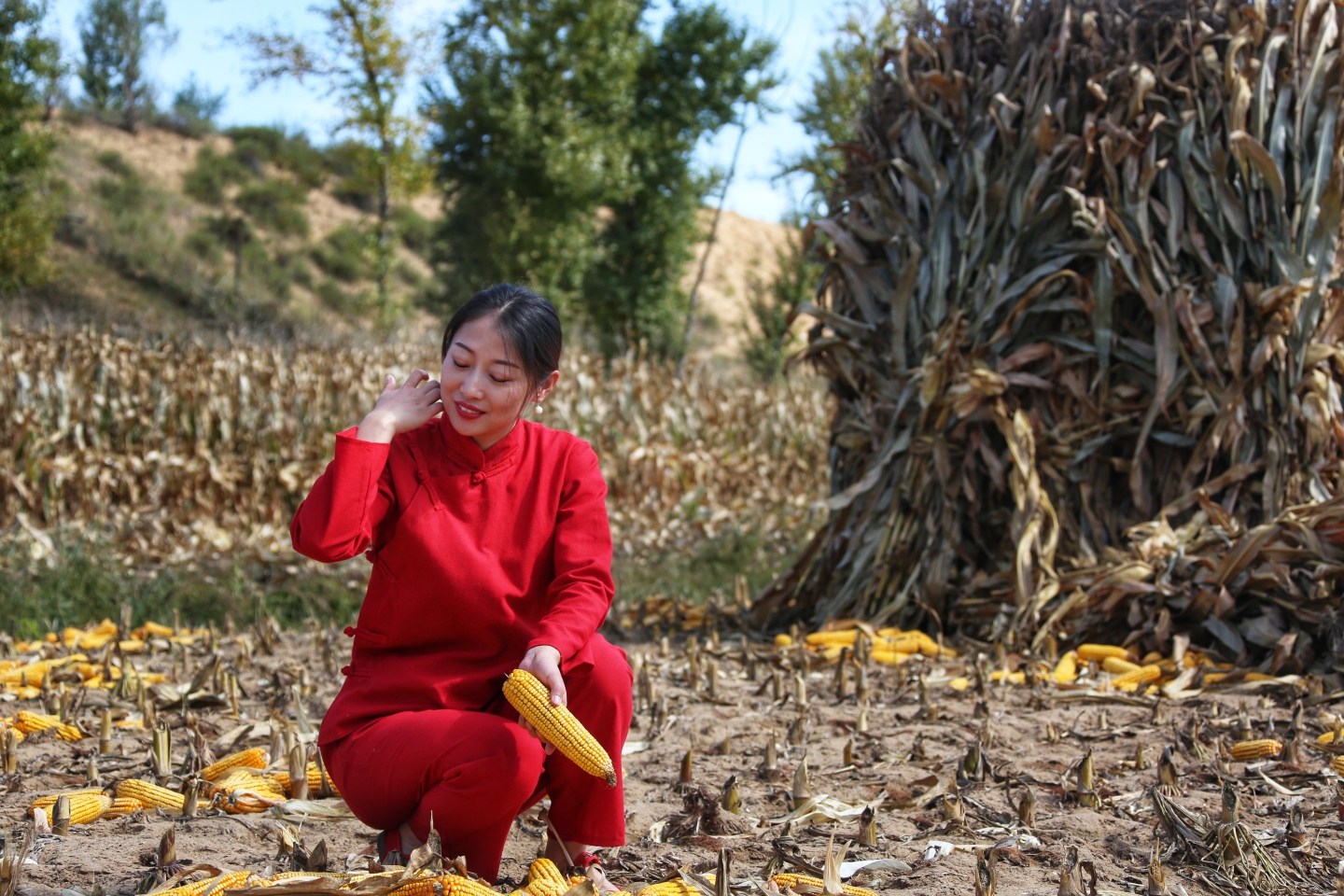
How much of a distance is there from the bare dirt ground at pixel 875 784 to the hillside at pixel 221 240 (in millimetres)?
18781

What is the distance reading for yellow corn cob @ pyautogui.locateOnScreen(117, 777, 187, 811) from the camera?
237 centimetres

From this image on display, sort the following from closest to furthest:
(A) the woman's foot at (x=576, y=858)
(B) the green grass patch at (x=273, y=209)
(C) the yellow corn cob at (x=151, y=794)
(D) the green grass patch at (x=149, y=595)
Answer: (A) the woman's foot at (x=576, y=858) < (C) the yellow corn cob at (x=151, y=794) < (D) the green grass patch at (x=149, y=595) < (B) the green grass patch at (x=273, y=209)

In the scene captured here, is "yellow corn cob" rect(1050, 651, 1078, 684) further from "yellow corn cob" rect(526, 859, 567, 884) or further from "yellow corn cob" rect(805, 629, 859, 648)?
"yellow corn cob" rect(526, 859, 567, 884)

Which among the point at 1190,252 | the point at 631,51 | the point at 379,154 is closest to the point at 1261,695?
the point at 1190,252

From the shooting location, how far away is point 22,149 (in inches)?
747

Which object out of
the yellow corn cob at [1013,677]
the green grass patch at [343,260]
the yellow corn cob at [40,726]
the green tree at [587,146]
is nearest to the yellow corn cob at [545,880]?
the yellow corn cob at [40,726]

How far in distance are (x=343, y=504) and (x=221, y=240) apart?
104 feet

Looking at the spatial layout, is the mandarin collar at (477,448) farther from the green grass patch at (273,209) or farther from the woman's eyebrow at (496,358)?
the green grass patch at (273,209)

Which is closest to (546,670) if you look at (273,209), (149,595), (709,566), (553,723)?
(553,723)

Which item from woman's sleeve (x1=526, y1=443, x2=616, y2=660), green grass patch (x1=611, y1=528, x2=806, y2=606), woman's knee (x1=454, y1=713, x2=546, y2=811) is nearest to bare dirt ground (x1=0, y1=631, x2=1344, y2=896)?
woman's knee (x1=454, y1=713, x2=546, y2=811)

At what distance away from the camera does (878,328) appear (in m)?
4.56

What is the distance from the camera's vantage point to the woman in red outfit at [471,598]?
5.96ft

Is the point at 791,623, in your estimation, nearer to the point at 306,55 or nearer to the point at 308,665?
the point at 308,665

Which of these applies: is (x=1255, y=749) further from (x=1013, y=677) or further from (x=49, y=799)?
(x=49, y=799)
